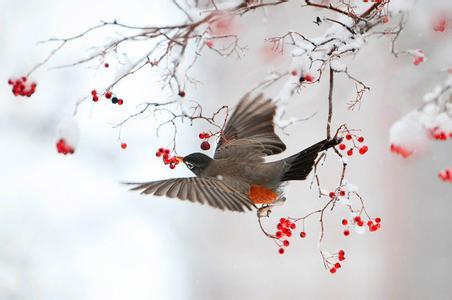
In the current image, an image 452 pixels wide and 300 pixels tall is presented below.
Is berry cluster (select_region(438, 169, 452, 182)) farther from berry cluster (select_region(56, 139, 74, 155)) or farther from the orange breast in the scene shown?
berry cluster (select_region(56, 139, 74, 155))

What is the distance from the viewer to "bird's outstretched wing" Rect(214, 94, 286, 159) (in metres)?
1.53

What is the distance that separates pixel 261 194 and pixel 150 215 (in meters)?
2.67

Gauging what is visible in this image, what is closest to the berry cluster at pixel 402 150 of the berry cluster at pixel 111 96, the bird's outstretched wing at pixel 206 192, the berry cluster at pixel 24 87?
the bird's outstretched wing at pixel 206 192

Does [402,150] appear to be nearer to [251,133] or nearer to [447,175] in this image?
[447,175]

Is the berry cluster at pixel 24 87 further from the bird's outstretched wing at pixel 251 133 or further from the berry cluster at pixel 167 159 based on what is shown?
the bird's outstretched wing at pixel 251 133

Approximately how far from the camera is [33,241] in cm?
373

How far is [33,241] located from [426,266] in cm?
235

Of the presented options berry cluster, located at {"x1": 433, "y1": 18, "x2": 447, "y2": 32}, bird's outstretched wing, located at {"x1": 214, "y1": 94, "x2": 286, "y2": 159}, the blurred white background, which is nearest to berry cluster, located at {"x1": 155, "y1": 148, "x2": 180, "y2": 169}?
bird's outstretched wing, located at {"x1": 214, "y1": 94, "x2": 286, "y2": 159}

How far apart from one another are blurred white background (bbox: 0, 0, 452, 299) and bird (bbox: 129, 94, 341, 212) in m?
1.74

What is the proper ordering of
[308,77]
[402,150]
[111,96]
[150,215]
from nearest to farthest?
1. [402,150]
2. [308,77]
3. [111,96]
4. [150,215]

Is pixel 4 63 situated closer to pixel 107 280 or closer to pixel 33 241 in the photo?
pixel 33 241

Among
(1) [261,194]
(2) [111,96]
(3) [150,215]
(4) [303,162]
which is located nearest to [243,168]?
(1) [261,194]

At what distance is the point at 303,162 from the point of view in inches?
54.7

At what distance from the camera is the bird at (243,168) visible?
1418 mm
